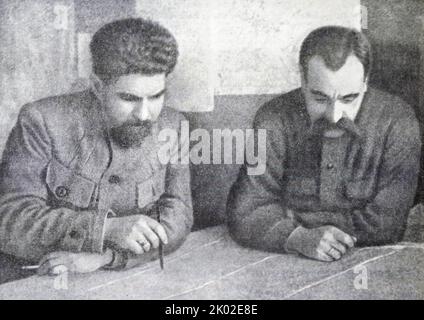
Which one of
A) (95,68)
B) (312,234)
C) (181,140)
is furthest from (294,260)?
(95,68)

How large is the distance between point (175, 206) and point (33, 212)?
665 millimetres

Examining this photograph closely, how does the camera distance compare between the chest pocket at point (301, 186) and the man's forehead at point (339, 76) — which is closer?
the man's forehead at point (339, 76)

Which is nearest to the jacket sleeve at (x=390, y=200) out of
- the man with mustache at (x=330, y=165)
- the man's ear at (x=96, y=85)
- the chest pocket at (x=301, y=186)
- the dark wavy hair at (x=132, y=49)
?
the man with mustache at (x=330, y=165)

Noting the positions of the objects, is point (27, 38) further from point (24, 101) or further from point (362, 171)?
point (362, 171)

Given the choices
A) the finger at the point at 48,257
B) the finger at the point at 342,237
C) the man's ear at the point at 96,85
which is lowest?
the finger at the point at 48,257

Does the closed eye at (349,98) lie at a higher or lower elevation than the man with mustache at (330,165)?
higher

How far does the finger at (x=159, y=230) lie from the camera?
2994mm

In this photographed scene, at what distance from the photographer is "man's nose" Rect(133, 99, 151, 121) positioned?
3.01m

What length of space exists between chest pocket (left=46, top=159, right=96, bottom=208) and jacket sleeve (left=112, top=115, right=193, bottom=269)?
323 millimetres

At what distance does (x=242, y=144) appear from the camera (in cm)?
309

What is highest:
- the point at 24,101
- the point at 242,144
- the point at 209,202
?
the point at 24,101

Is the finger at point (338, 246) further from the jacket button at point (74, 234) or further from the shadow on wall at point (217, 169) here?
the jacket button at point (74, 234)

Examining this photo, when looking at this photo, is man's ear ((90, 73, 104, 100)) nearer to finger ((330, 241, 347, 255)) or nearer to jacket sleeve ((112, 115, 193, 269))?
jacket sleeve ((112, 115, 193, 269))
